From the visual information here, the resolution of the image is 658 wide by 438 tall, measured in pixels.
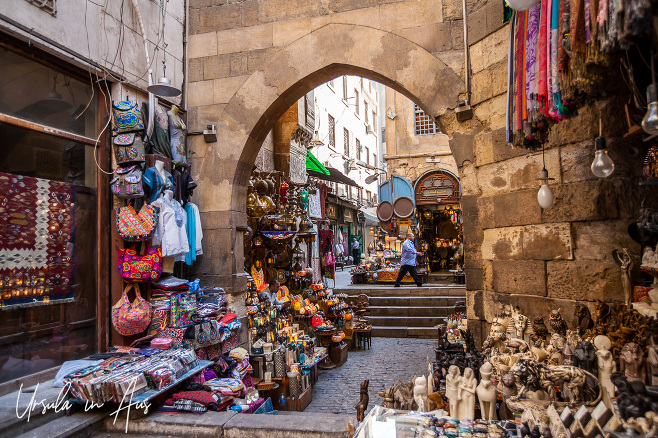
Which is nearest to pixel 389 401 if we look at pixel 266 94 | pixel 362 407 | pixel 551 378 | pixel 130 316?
pixel 362 407

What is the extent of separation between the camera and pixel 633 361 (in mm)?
2244

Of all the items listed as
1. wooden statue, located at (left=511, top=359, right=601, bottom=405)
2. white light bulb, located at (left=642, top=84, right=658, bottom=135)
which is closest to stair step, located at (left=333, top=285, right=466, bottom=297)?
wooden statue, located at (left=511, top=359, right=601, bottom=405)

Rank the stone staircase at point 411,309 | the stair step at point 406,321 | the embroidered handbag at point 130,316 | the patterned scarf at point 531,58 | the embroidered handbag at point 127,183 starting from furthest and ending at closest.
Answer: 1. the stair step at point 406,321
2. the stone staircase at point 411,309
3. the embroidered handbag at point 127,183
4. the embroidered handbag at point 130,316
5. the patterned scarf at point 531,58

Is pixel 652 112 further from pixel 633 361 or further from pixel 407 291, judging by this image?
pixel 407 291

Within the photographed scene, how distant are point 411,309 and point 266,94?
6.42 m

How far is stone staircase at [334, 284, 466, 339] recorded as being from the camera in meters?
9.27

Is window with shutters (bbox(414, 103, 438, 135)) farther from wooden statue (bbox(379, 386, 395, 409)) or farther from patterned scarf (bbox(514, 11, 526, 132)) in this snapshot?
wooden statue (bbox(379, 386, 395, 409))

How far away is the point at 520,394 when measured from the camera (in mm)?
2430

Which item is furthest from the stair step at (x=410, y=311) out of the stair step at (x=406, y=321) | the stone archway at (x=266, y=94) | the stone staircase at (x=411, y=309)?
the stone archway at (x=266, y=94)

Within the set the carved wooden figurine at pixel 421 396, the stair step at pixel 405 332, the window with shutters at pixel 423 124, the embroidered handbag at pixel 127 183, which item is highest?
the window with shutters at pixel 423 124

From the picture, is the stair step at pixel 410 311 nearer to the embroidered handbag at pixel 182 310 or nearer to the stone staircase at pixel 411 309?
the stone staircase at pixel 411 309

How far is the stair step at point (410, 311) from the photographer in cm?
962

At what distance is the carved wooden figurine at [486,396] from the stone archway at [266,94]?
328cm

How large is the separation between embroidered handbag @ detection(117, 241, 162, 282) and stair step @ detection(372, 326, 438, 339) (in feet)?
20.0
